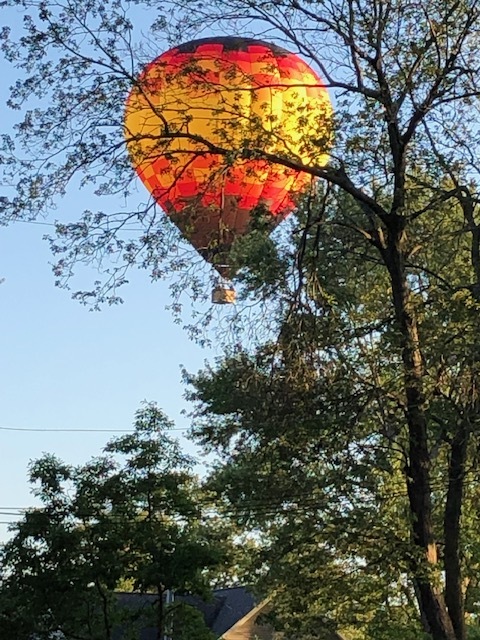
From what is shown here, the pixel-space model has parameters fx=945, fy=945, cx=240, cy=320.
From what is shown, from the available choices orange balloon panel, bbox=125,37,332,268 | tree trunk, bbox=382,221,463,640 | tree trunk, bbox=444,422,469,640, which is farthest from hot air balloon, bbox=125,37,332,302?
tree trunk, bbox=444,422,469,640

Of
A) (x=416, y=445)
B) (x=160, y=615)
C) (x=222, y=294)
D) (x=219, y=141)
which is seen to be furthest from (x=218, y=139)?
(x=160, y=615)

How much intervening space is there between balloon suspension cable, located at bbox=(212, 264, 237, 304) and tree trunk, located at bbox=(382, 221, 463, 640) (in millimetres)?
1812

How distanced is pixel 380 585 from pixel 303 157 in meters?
6.52

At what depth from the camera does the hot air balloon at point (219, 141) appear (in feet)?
32.6

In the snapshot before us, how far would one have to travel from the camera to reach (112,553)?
47.2ft

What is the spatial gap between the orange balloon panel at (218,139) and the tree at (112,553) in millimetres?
5251

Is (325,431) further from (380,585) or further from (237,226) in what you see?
(380,585)

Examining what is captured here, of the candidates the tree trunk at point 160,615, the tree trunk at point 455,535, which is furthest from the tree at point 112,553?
the tree trunk at point 455,535

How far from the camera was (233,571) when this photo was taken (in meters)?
15.6

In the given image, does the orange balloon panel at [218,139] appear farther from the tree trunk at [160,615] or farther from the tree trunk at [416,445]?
the tree trunk at [160,615]

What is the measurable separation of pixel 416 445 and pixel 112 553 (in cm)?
595

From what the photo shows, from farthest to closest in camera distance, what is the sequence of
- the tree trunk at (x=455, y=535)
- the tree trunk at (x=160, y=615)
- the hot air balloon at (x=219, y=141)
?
the tree trunk at (x=160, y=615) → the tree trunk at (x=455, y=535) → the hot air balloon at (x=219, y=141)

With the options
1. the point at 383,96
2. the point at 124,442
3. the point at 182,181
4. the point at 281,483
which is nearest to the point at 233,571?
the point at 124,442

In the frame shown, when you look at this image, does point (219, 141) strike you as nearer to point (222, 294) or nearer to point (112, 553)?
point (222, 294)
